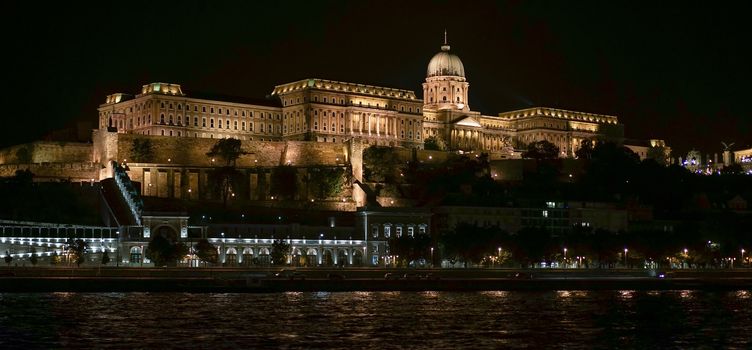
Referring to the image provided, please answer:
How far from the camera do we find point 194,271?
3314 inches

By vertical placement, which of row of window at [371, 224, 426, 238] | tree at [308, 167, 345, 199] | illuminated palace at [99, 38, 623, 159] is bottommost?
row of window at [371, 224, 426, 238]

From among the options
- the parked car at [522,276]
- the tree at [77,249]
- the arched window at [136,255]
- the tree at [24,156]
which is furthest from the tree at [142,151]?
the parked car at [522,276]

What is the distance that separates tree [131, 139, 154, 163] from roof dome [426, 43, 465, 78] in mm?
62739

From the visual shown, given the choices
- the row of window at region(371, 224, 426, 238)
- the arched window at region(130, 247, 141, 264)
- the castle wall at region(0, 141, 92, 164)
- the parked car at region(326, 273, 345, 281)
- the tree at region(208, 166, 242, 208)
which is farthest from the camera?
the castle wall at region(0, 141, 92, 164)

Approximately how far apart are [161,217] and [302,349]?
158 ft

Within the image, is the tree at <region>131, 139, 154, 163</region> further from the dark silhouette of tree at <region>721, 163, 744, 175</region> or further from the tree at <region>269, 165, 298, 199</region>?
the dark silhouette of tree at <region>721, 163, 744, 175</region>

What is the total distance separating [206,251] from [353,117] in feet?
188

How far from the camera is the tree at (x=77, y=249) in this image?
8612 centimetres

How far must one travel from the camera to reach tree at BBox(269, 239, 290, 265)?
307 ft

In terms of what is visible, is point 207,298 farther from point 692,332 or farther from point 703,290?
point 703,290

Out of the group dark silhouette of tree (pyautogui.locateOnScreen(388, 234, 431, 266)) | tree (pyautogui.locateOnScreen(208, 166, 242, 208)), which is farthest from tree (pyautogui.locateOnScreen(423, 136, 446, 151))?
dark silhouette of tree (pyautogui.locateOnScreen(388, 234, 431, 266))

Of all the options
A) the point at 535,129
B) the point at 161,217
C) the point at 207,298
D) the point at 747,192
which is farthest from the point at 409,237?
the point at 535,129

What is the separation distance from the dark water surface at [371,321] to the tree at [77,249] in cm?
1589

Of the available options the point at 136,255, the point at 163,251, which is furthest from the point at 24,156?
the point at 163,251
